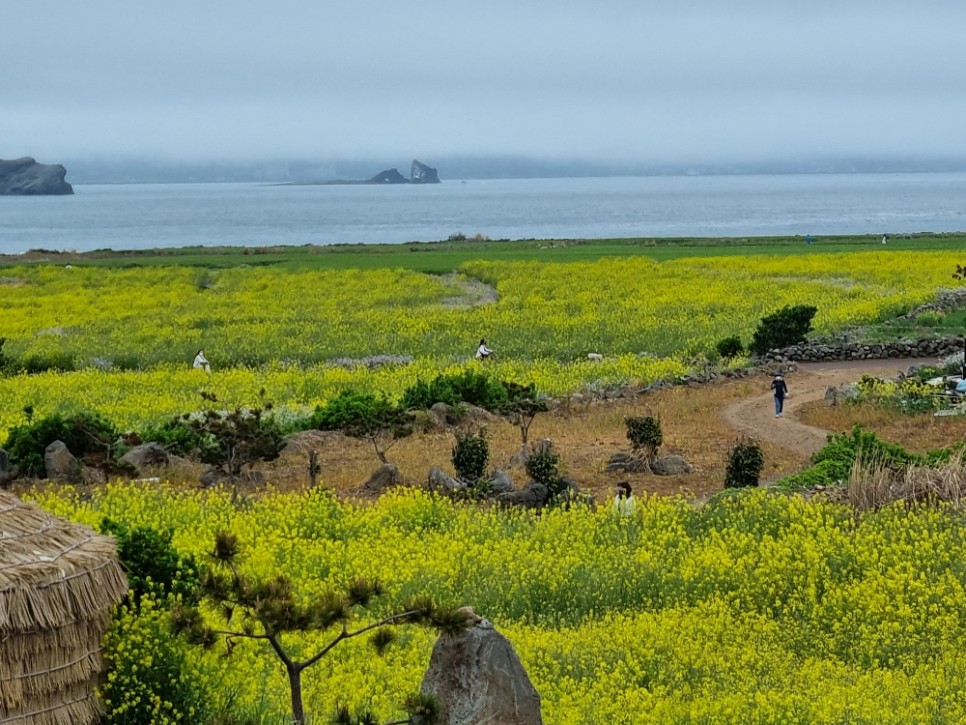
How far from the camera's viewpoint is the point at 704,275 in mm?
61781

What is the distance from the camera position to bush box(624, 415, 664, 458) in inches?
882

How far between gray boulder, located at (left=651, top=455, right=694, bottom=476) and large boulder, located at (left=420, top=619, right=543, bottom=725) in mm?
12349

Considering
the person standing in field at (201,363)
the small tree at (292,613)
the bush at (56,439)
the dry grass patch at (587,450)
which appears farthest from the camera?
the person standing in field at (201,363)

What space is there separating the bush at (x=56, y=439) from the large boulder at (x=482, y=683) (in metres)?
13.5

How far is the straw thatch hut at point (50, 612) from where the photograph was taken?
31.8 ft

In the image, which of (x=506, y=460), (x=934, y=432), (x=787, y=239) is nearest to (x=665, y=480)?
(x=506, y=460)

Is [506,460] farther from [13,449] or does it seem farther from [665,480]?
[13,449]

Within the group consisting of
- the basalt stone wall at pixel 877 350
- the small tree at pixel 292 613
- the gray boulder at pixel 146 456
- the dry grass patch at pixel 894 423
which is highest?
the small tree at pixel 292 613

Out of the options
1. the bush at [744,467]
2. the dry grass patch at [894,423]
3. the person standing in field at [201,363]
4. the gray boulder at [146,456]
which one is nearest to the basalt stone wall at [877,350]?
the dry grass patch at [894,423]

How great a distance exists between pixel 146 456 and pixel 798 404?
47.5 ft

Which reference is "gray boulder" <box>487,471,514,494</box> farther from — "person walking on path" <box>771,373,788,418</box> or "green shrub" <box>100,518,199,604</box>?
"person walking on path" <box>771,373,788,418</box>

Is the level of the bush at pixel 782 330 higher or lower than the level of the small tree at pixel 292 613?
lower

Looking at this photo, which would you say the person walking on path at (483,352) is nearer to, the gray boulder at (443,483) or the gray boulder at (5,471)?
the gray boulder at (443,483)

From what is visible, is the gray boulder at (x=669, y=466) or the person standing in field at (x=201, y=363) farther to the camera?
the person standing in field at (x=201, y=363)
